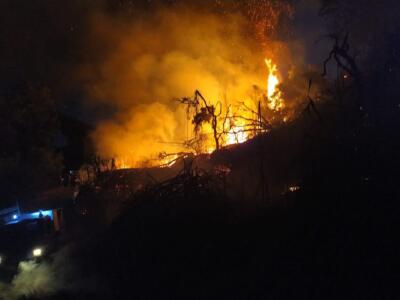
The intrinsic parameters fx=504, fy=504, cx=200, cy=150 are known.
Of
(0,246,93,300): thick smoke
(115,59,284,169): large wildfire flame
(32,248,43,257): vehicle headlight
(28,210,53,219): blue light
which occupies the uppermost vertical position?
(115,59,284,169): large wildfire flame

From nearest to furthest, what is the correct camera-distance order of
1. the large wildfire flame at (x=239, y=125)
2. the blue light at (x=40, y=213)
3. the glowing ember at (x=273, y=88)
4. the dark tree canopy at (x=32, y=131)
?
1. the blue light at (x=40, y=213)
2. the large wildfire flame at (x=239, y=125)
3. the glowing ember at (x=273, y=88)
4. the dark tree canopy at (x=32, y=131)

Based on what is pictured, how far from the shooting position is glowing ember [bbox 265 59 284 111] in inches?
581

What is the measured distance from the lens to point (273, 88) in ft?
55.9

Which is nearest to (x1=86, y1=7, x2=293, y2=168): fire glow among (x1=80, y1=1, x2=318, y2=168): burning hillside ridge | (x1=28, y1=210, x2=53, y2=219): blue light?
(x1=80, y1=1, x2=318, y2=168): burning hillside ridge

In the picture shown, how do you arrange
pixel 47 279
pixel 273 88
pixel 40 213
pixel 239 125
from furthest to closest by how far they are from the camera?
1. pixel 273 88
2. pixel 239 125
3. pixel 40 213
4. pixel 47 279

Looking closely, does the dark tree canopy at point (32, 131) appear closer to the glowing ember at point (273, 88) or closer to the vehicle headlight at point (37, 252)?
the vehicle headlight at point (37, 252)

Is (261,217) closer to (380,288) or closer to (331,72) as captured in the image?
(380,288)

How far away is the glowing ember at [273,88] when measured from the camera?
14759 millimetres

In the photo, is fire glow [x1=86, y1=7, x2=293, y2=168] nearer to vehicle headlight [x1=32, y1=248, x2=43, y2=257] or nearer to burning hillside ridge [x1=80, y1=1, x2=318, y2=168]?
burning hillside ridge [x1=80, y1=1, x2=318, y2=168]

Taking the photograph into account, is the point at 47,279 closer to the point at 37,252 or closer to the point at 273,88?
the point at 37,252

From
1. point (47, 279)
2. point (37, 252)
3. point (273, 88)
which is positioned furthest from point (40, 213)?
point (273, 88)

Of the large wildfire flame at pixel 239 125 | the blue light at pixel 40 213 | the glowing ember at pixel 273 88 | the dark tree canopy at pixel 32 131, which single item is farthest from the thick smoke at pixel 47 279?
the dark tree canopy at pixel 32 131

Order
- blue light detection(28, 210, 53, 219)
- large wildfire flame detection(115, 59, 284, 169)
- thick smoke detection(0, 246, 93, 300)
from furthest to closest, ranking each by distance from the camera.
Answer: large wildfire flame detection(115, 59, 284, 169)
blue light detection(28, 210, 53, 219)
thick smoke detection(0, 246, 93, 300)

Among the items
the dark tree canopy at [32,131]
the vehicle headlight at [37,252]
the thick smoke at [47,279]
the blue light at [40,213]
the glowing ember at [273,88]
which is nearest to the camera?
the thick smoke at [47,279]
